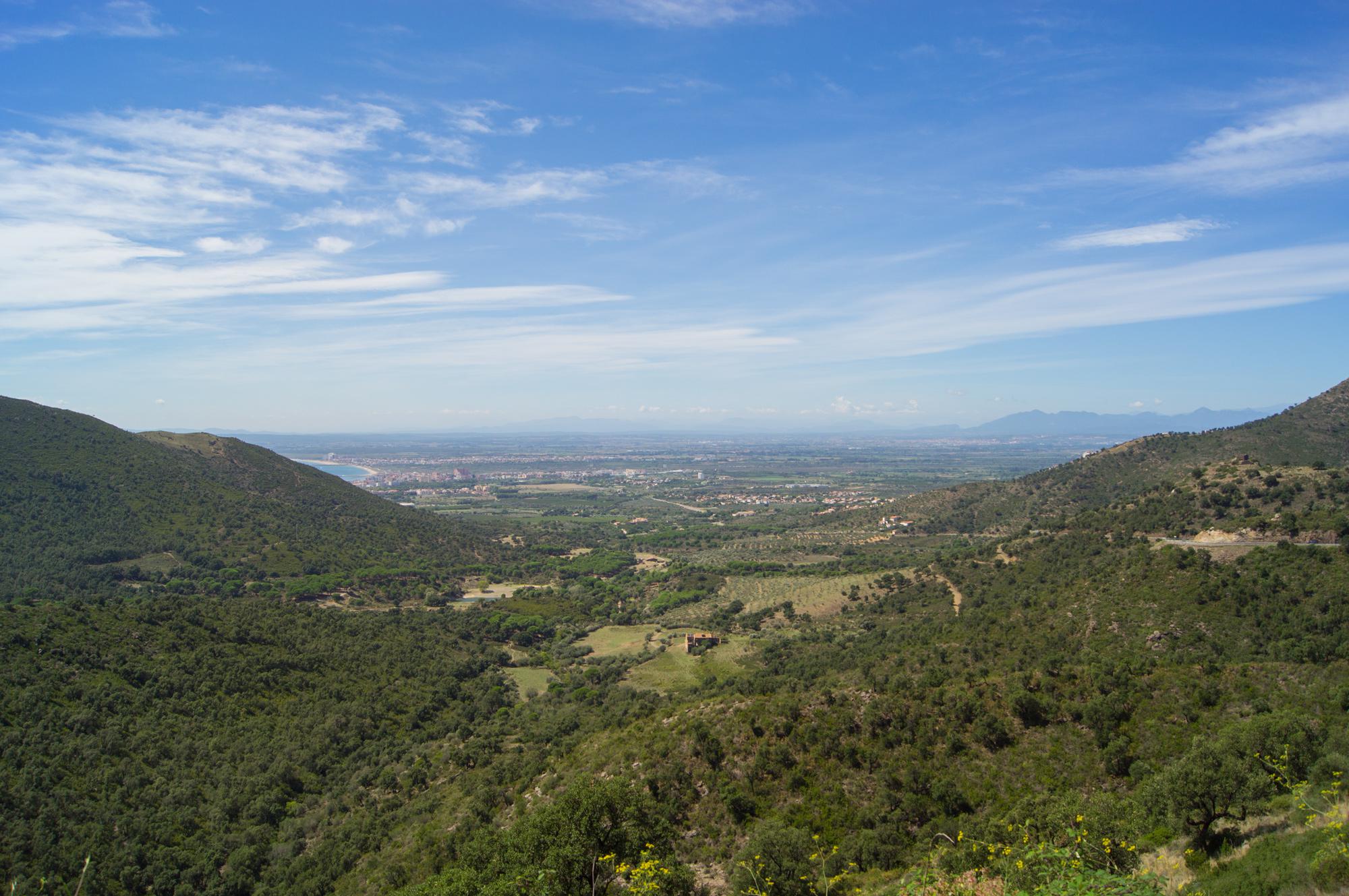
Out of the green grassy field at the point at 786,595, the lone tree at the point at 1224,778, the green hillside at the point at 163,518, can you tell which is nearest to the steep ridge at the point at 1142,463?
the green grassy field at the point at 786,595

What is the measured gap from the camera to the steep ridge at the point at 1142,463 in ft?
286

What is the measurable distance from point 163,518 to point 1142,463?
15655 cm

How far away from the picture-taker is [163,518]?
94.7 metres

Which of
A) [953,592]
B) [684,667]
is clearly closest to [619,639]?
[684,667]

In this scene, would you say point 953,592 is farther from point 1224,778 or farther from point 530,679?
point 1224,778

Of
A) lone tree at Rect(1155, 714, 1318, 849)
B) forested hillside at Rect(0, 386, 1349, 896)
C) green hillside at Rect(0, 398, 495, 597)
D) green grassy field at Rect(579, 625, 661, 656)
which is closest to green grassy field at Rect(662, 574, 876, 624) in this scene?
forested hillside at Rect(0, 386, 1349, 896)

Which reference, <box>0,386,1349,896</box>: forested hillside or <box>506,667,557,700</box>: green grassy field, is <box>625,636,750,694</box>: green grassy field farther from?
<box>506,667,557,700</box>: green grassy field

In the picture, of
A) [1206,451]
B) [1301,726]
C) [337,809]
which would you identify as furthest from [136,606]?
[1206,451]

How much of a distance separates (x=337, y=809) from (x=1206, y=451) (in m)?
122

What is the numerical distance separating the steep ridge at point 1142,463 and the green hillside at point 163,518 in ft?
307

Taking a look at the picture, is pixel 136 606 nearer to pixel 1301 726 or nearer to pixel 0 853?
pixel 0 853

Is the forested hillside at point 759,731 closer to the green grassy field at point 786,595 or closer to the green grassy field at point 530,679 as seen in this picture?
the green grassy field at point 530,679

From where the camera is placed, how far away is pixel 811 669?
49844 millimetres

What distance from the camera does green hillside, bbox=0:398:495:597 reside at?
82688 mm
